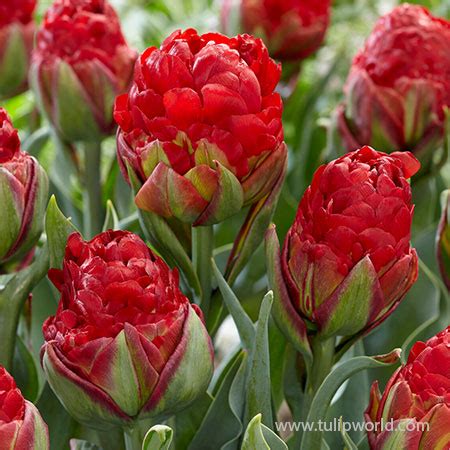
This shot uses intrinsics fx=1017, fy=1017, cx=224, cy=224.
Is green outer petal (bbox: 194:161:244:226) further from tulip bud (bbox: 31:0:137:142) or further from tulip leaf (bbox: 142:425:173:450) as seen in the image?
tulip bud (bbox: 31:0:137:142)

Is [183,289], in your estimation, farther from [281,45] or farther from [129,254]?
[281,45]

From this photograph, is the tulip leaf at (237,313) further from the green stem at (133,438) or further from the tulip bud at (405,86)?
the tulip bud at (405,86)

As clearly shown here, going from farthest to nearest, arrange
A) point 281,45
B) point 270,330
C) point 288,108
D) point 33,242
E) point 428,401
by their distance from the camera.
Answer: point 288,108 < point 281,45 < point 270,330 < point 33,242 < point 428,401

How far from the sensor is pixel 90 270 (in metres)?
0.42

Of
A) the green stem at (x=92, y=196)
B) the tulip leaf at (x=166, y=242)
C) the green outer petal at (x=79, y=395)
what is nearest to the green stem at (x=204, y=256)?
the tulip leaf at (x=166, y=242)

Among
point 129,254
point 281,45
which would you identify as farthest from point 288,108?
point 129,254

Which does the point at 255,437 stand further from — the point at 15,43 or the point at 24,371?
the point at 15,43

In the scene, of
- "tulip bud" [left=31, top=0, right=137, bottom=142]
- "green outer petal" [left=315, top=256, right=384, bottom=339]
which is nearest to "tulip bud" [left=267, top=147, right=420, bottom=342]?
"green outer petal" [left=315, top=256, right=384, bottom=339]

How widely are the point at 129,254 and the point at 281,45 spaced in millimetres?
408

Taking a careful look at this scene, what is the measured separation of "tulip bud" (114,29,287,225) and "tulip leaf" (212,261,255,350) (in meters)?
0.03

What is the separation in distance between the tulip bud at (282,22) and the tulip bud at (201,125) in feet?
1.03

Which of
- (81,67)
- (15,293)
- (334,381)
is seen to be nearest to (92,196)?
(81,67)

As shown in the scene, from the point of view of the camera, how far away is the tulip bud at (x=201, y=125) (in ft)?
1.49

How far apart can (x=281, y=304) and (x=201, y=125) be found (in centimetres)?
9
